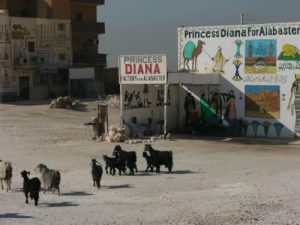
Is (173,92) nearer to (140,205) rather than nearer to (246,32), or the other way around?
(246,32)

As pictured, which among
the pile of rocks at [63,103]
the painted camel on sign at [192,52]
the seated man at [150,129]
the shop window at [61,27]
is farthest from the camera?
the shop window at [61,27]

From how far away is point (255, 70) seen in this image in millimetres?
30500

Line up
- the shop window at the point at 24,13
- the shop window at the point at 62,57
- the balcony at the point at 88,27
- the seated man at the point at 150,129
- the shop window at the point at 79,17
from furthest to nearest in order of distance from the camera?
the shop window at the point at 79,17 < the balcony at the point at 88,27 < the shop window at the point at 24,13 < the shop window at the point at 62,57 < the seated man at the point at 150,129

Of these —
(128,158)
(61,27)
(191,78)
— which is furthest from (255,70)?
(61,27)

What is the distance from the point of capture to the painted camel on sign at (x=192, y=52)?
3249 cm

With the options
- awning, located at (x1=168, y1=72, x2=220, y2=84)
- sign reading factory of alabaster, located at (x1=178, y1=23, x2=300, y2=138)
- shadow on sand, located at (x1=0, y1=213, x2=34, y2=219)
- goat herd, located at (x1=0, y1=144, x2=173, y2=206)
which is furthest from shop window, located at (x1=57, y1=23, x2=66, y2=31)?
shadow on sand, located at (x1=0, y1=213, x2=34, y2=219)

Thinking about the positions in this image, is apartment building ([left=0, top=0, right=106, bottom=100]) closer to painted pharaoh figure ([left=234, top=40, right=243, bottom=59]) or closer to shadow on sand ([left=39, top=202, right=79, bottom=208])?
painted pharaoh figure ([left=234, top=40, right=243, bottom=59])

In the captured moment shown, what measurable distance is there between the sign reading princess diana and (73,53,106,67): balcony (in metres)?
31.9

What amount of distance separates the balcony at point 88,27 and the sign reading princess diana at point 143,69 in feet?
109

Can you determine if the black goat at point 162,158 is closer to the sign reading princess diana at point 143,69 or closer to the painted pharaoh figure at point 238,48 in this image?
the sign reading princess diana at point 143,69

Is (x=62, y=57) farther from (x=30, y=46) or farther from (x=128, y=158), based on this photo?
(x=128, y=158)

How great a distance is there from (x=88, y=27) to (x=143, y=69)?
35765 mm

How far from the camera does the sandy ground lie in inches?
527

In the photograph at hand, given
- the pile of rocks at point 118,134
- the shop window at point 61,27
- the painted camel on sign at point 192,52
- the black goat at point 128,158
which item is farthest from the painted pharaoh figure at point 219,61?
the shop window at point 61,27
